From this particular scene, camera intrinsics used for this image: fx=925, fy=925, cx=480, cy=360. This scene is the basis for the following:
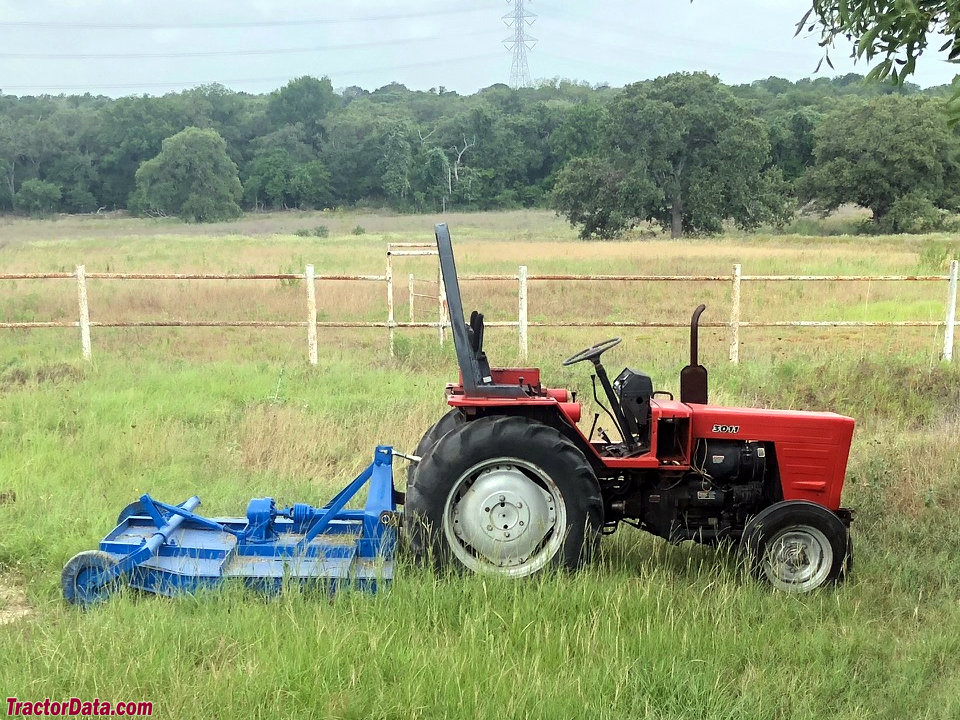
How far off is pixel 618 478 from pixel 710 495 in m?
0.48

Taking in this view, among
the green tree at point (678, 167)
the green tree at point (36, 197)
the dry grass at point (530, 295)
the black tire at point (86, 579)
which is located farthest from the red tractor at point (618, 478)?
the green tree at point (36, 197)

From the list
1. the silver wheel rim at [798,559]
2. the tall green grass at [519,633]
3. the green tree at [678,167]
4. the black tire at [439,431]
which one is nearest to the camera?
the tall green grass at [519,633]

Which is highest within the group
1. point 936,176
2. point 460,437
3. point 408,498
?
point 936,176

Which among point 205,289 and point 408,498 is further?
point 205,289

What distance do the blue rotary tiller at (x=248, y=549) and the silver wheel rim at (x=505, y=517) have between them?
0.35 metres

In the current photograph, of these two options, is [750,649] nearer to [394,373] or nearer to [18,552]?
[18,552]

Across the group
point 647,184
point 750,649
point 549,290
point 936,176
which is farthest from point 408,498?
point 936,176

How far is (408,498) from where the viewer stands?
4473 mm

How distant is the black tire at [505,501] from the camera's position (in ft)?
14.5

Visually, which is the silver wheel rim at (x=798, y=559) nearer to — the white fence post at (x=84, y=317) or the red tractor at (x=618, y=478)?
the red tractor at (x=618, y=478)

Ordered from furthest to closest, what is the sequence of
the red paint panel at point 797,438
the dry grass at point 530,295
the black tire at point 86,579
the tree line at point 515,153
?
the tree line at point 515,153
the dry grass at point 530,295
the red paint panel at point 797,438
the black tire at point 86,579

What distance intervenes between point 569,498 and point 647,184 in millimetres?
45023

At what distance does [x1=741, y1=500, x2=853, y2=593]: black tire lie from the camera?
450cm

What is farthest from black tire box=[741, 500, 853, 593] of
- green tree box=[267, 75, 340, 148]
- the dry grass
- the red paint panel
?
green tree box=[267, 75, 340, 148]
